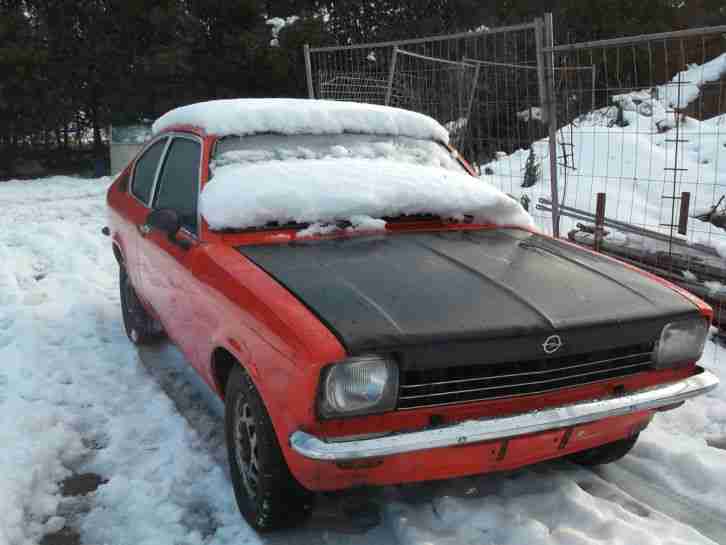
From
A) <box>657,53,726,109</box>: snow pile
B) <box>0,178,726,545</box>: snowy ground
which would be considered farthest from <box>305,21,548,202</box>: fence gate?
<box>657,53,726,109</box>: snow pile

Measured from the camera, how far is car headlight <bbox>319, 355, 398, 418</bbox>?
216cm

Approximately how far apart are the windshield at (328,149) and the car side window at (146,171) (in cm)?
84

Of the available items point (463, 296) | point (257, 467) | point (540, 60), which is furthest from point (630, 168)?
point (257, 467)

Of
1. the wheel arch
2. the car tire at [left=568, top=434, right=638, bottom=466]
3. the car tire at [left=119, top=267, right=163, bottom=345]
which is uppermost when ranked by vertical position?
the wheel arch

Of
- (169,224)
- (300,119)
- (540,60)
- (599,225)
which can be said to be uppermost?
(540,60)

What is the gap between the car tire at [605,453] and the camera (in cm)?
309

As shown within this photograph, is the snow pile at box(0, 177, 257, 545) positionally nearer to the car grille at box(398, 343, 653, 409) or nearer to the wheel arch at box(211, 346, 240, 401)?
the wheel arch at box(211, 346, 240, 401)

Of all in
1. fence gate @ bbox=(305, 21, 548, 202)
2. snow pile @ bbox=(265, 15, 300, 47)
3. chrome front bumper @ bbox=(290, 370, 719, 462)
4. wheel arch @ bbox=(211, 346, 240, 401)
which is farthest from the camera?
snow pile @ bbox=(265, 15, 300, 47)

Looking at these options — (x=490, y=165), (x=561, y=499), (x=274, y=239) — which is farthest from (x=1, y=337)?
(x=490, y=165)

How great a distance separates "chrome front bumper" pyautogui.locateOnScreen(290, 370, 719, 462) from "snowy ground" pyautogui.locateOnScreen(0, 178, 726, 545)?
468 millimetres

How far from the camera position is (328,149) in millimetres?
3670

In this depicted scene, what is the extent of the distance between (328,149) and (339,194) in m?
0.47

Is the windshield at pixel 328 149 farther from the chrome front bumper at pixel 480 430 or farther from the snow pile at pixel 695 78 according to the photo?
the snow pile at pixel 695 78

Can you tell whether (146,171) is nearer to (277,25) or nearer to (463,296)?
(463,296)
